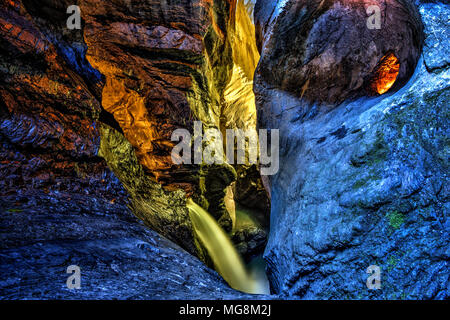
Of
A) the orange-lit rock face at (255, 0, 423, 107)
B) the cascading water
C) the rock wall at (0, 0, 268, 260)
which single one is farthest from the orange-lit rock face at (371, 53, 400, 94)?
the cascading water

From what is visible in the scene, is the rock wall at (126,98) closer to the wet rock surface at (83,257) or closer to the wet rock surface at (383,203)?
the wet rock surface at (83,257)

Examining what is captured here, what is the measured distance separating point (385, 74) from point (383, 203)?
334cm

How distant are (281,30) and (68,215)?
19.9 ft

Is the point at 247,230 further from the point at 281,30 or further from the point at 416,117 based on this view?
the point at 416,117

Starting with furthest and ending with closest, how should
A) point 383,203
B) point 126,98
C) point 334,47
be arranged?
point 126,98 → point 334,47 → point 383,203

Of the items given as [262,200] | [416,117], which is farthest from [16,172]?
[262,200]

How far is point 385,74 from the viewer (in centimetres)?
439

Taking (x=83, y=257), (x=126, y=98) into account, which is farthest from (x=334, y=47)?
(x=126, y=98)

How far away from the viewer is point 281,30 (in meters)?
5.48

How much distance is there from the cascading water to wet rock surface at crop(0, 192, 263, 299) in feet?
14.5

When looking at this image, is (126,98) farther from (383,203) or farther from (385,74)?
(383,203)

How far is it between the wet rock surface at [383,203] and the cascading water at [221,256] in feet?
15.0

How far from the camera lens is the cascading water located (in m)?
7.78

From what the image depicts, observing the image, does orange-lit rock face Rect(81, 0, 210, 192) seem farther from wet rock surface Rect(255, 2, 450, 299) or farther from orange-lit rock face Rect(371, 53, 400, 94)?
wet rock surface Rect(255, 2, 450, 299)
